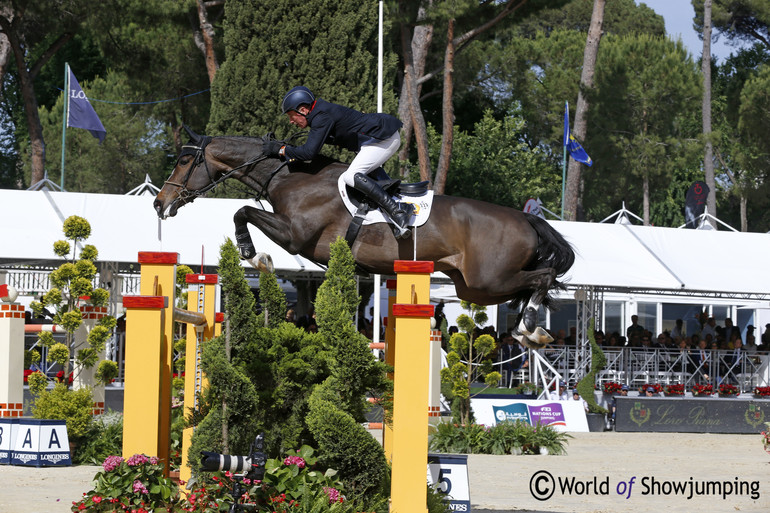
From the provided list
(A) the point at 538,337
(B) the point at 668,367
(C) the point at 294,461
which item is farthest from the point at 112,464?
(B) the point at 668,367

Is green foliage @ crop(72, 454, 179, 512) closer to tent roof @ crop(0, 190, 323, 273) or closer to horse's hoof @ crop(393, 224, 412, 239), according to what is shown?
horse's hoof @ crop(393, 224, 412, 239)

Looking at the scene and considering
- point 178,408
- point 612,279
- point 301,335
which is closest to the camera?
point 301,335

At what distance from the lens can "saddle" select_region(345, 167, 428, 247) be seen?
5820mm

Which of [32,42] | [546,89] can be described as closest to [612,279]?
[32,42]

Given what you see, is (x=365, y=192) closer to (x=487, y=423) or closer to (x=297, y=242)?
(x=297, y=242)

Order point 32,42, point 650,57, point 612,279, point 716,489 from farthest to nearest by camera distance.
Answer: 1. point 650,57
2. point 32,42
3. point 612,279
4. point 716,489

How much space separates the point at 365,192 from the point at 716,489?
Result: 498cm

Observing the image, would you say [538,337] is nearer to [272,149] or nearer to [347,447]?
[347,447]

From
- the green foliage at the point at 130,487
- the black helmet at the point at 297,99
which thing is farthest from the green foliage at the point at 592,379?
the green foliage at the point at 130,487

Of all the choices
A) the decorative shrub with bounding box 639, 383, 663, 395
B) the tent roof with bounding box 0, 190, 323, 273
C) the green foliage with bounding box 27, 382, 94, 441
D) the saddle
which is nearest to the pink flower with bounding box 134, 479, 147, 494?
the saddle

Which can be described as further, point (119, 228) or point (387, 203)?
point (119, 228)

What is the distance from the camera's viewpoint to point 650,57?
3331 centimetres

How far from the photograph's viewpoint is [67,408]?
916 cm

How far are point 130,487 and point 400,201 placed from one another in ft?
7.78
